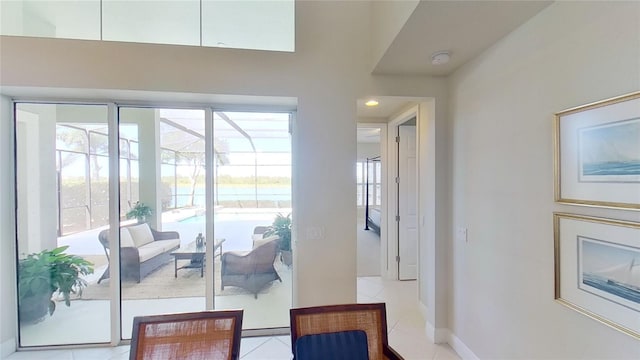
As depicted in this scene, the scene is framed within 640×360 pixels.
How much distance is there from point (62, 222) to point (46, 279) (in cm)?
54

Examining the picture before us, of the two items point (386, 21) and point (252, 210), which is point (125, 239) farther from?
point (386, 21)

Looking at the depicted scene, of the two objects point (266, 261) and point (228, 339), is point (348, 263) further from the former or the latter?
point (228, 339)

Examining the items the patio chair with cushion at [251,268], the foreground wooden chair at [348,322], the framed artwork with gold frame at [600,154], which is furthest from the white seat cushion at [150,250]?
the framed artwork with gold frame at [600,154]

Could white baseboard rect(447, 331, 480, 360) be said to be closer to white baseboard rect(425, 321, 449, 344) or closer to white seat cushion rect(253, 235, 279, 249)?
white baseboard rect(425, 321, 449, 344)

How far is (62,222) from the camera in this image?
9.13ft

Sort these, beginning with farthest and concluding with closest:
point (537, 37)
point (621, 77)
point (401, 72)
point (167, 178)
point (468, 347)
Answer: point (167, 178), point (401, 72), point (468, 347), point (537, 37), point (621, 77)

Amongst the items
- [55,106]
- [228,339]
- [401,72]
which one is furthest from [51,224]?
[401,72]

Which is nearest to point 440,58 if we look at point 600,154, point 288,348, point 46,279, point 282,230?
point 600,154

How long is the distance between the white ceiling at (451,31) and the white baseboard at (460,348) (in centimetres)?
238

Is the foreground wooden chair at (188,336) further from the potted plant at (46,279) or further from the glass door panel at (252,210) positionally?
the potted plant at (46,279)

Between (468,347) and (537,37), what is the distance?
7.72ft

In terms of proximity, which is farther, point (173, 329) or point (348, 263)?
point (348, 263)

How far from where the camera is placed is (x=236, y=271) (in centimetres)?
302

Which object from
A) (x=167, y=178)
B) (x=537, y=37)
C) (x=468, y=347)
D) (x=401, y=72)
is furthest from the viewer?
(x=167, y=178)
